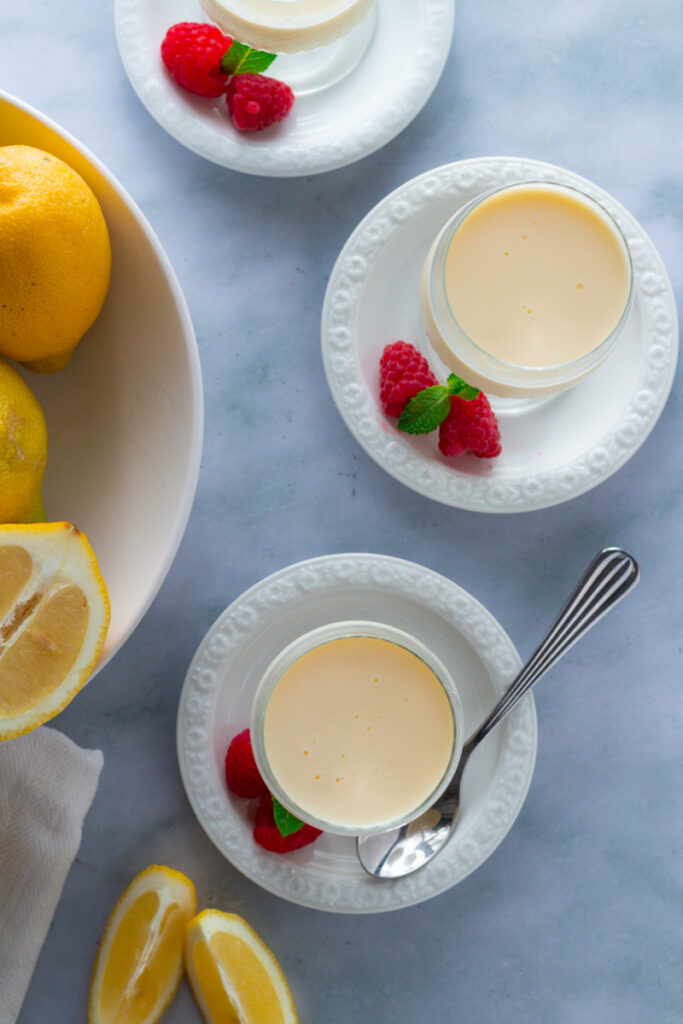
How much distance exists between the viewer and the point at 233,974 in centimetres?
95

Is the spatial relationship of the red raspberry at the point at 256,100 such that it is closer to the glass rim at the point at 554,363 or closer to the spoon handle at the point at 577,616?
the glass rim at the point at 554,363

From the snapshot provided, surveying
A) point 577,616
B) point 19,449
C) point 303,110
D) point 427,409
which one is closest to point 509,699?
point 577,616

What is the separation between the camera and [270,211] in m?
1.01

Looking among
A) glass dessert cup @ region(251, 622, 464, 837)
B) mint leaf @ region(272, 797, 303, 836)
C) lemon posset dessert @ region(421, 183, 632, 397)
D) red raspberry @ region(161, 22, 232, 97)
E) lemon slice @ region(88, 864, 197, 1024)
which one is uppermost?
lemon posset dessert @ region(421, 183, 632, 397)

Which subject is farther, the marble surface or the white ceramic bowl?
the marble surface

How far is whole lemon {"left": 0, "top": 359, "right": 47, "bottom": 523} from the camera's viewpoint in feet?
2.30

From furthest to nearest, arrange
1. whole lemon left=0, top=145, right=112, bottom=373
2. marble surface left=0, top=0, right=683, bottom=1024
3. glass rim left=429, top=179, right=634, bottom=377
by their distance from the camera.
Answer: marble surface left=0, top=0, right=683, bottom=1024
glass rim left=429, top=179, right=634, bottom=377
whole lemon left=0, top=145, right=112, bottom=373

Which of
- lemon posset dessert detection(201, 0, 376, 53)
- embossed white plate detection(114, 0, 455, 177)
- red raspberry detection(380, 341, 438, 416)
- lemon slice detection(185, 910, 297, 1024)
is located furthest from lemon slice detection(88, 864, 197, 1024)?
lemon posset dessert detection(201, 0, 376, 53)

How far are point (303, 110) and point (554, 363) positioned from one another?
1.32 ft

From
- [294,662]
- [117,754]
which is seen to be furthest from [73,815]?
[294,662]

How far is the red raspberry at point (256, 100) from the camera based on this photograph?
3.06 ft

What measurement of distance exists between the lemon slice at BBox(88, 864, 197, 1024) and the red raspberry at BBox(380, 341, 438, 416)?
22.2 inches

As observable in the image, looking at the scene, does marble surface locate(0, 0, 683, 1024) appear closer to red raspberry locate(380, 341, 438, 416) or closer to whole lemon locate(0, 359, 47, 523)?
red raspberry locate(380, 341, 438, 416)

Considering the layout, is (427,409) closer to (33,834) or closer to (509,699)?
(509,699)
